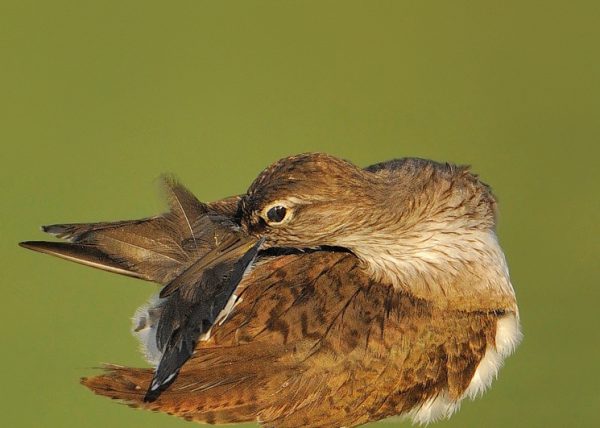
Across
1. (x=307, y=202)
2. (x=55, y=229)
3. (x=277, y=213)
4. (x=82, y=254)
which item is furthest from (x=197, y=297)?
(x=55, y=229)

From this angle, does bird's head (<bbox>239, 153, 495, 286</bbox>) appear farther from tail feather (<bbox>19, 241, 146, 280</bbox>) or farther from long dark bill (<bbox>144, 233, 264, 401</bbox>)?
tail feather (<bbox>19, 241, 146, 280</bbox>)

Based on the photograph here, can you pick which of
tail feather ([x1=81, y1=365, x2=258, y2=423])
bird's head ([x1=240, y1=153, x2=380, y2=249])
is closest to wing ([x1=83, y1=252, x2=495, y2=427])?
tail feather ([x1=81, y1=365, x2=258, y2=423])

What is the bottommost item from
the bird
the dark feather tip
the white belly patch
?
the white belly patch

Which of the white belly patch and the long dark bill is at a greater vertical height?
the long dark bill

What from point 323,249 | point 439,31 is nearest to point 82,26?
point 439,31

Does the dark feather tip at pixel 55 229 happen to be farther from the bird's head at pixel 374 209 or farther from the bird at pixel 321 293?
the bird's head at pixel 374 209

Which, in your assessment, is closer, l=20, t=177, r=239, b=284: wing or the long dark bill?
the long dark bill
